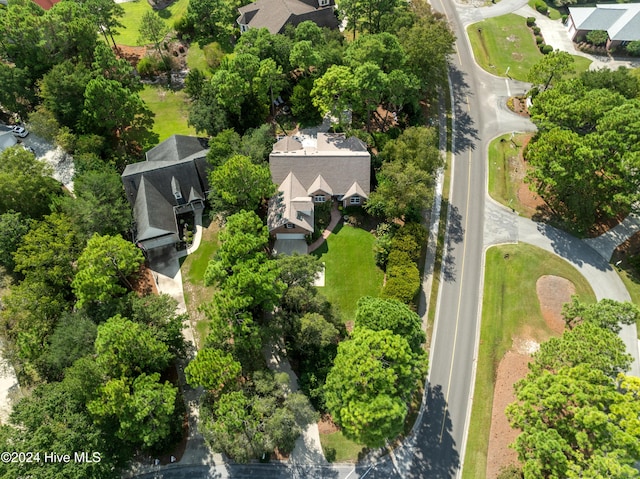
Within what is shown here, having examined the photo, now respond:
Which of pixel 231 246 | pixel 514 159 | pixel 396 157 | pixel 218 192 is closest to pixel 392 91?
pixel 396 157

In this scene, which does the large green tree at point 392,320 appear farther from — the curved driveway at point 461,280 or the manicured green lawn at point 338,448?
the manicured green lawn at point 338,448

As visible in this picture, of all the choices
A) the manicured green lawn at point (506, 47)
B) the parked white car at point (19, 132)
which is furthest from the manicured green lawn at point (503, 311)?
the parked white car at point (19, 132)

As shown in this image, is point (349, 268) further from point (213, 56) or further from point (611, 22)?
point (611, 22)

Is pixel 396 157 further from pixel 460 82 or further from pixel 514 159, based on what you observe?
pixel 460 82

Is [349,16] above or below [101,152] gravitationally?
above

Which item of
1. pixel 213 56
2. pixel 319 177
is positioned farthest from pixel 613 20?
pixel 213 56

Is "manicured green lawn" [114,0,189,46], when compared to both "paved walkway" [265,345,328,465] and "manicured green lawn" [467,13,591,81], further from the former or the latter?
"paved walkway" [265,345,328,465]
